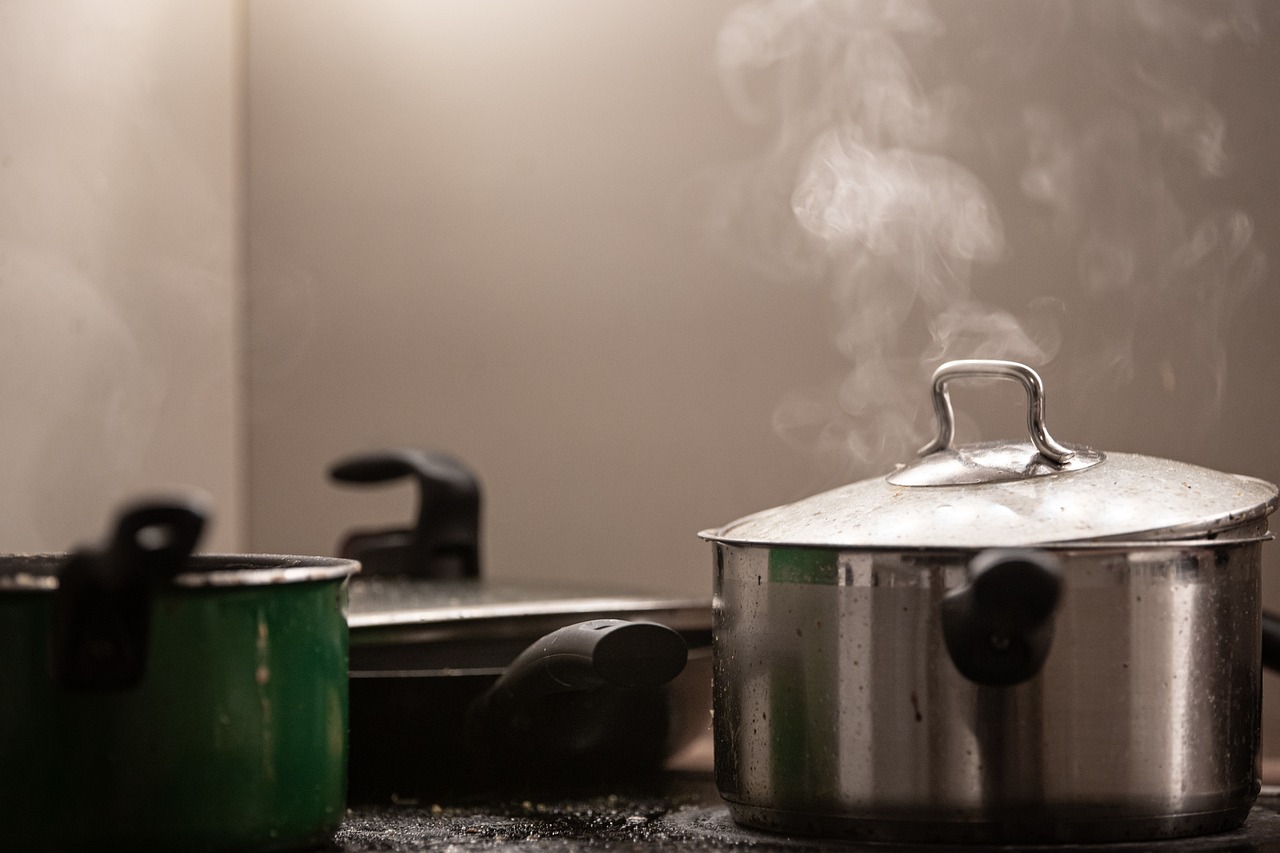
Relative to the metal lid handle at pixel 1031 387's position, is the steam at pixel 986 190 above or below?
above

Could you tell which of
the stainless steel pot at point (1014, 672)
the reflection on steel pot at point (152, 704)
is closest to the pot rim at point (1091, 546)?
the stainless steel pot at point (1014, 672)

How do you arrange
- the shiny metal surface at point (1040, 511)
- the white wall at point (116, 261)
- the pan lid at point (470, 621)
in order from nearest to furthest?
the shiny metal surface at point (1040, 511), the pan lid at point (470, 621), the white wall at point (116, 261)

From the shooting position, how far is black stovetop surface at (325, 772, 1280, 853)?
1.76 feet

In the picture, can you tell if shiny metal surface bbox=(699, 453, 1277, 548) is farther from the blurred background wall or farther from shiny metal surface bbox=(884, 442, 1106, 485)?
the blurred background wall

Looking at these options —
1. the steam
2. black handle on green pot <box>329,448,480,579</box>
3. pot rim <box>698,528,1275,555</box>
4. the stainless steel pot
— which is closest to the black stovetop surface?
the stainless steel pot

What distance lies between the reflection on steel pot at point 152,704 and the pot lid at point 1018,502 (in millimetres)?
208

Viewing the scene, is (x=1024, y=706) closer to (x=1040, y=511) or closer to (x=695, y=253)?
(x=1040, y=511)

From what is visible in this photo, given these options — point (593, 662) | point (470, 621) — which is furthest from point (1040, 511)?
point (470, 621)

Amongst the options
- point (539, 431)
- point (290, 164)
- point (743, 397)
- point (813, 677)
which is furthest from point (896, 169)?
point (813, 677)

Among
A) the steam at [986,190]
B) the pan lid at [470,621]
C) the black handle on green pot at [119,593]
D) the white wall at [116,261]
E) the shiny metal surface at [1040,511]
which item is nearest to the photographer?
the black handle on green pot at [119,593]

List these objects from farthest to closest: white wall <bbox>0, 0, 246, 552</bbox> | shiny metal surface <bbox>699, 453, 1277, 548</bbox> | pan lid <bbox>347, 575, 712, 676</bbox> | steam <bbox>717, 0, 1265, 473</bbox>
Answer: steam <bbox>717, 0, 1265, 473</bbox> → white wall <bbox>0, 0, 246, 552</bbox> → pan lid <bbox>347, 575, 712, 676</bbox> → shiny metal surface <bbox>699, 453, 1277, 548</bbox>

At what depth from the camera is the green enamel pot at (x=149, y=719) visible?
448mm

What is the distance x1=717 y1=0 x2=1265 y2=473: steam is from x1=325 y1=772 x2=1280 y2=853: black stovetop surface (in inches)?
19.1

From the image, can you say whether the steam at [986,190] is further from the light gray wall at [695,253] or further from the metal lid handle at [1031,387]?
the metal lid handle at [1031,387]
